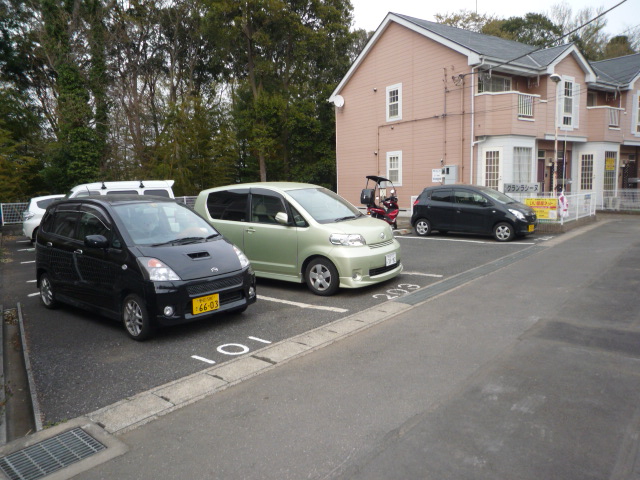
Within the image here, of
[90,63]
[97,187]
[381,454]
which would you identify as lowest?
[381,454]

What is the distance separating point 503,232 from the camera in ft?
43.3

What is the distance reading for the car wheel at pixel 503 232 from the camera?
13.1 metres

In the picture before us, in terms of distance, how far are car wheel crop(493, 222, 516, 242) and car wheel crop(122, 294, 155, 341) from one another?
414 inches

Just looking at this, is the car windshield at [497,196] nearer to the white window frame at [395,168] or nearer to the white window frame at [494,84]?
the white window frame at [494,84]

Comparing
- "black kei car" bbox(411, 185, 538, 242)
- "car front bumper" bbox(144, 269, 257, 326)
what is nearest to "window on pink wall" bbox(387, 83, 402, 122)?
"black kei car" bbox(411, 185, 538, 242)

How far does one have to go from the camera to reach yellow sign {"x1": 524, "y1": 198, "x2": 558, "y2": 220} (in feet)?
48.3

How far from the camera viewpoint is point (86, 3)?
2441cm

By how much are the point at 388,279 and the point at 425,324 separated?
7.16 ft

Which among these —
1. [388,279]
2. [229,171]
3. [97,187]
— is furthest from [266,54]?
[388,279]

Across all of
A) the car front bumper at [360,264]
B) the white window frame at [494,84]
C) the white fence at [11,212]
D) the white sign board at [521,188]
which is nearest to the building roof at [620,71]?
the white window frame at [494,84]

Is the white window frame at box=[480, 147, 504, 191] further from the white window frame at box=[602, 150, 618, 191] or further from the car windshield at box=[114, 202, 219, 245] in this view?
the car windshield at box=[114, 202, 219, 245]

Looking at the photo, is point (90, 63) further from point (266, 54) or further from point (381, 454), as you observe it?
point (381, 454)

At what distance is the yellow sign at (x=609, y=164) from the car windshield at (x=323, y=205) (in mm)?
20066

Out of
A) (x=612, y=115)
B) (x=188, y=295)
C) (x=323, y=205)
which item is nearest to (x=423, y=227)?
(x=323, y=205)
